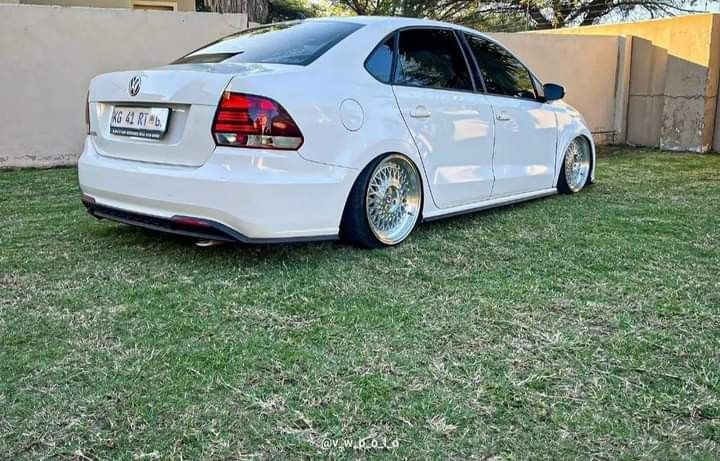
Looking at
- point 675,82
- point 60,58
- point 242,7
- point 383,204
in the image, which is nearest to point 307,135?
point 383,204

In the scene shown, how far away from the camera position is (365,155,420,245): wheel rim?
385cm

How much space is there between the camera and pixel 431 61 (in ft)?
14.1

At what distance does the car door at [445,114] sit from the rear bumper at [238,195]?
2.51 feet

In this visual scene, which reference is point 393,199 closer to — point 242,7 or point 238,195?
point 238,195

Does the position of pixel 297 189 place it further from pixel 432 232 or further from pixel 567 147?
pixel 567 147

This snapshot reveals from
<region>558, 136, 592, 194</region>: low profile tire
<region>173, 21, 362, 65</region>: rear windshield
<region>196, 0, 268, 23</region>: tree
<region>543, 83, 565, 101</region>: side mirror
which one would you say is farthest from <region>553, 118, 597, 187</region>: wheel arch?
<region>196, 0, 268, 23</region>: tree

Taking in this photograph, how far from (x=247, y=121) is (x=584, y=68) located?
891 centimetres

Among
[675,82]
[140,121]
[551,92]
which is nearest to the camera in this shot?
[140,121]

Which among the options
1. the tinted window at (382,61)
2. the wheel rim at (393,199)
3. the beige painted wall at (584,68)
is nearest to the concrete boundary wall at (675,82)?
the beige painted wall at (584,68)

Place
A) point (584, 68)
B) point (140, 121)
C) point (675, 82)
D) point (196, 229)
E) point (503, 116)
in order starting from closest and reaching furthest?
point (196, 229)
point (140, 121)
point (503, 116)
point (675, 82)
point (584, 68)

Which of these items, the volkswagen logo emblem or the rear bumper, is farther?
the volkswagen logo emblem

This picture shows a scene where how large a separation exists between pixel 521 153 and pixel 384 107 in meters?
1.69

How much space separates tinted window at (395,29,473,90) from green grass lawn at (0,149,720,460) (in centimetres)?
106

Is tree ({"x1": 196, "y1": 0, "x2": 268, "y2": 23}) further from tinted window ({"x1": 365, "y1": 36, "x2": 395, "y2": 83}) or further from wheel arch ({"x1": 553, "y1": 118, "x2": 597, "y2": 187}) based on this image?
tinted window ({"x1": 365, "y1": 36, "x2": 395, "y2": 83})
